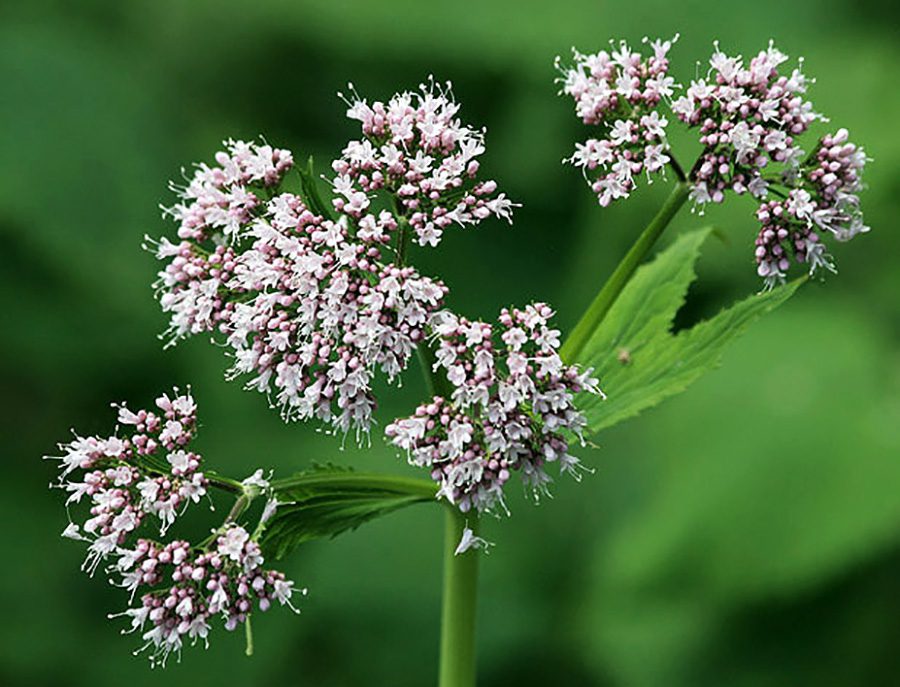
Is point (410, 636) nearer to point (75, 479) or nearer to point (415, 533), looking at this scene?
point (415, 533)

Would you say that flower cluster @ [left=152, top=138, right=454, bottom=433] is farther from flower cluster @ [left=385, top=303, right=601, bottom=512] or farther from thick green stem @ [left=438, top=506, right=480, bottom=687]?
thick green stem @ [left=438, top=506, right=480, bottom=687]

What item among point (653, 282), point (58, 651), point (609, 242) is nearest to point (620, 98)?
point (653, 282)

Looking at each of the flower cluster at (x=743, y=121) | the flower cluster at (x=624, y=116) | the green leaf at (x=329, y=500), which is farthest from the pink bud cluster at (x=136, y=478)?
the flower cluster at (x=743, y=121)

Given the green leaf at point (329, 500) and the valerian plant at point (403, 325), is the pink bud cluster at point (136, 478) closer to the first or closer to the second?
the valerian plant at point (403, 325)

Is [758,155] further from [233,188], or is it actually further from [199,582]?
[199,582]

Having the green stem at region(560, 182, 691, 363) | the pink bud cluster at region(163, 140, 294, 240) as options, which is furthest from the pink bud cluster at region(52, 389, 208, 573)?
the green stem at region(560, 182, 691, 363)
